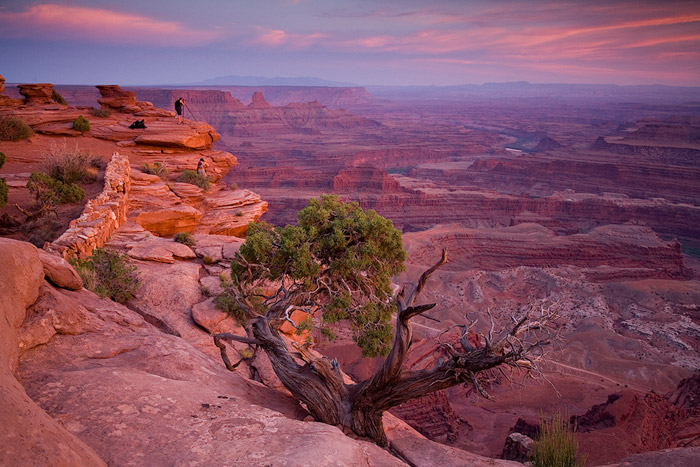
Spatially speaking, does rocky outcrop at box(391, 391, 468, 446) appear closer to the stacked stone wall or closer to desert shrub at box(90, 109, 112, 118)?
the stacked stone wall

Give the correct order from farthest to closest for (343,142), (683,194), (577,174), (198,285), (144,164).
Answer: (343,142) → (577,174) → (683,194) → (144,164) → (198,285)

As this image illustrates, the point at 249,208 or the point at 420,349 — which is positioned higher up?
the point at 249,208

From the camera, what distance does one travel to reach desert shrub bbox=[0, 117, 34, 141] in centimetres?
2212

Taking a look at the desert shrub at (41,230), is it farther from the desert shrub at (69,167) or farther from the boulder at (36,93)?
the boulder at (36,93)

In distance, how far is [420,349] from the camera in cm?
2059

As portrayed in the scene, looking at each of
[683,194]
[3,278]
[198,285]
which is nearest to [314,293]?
[198,285]

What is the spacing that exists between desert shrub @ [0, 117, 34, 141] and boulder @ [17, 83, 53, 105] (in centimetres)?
721

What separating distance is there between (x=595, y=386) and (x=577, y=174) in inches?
3367

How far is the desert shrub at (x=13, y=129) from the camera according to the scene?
22125 mm

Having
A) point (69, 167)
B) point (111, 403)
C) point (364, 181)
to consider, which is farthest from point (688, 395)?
point (364, 181)

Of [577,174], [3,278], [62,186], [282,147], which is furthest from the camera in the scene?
[282,147]

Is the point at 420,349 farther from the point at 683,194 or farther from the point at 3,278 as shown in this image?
the point at 683,194

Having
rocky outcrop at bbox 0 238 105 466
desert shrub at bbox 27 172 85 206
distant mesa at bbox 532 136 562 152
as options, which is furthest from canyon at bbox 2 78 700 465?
distant mesa at bbox 532 136 562 152

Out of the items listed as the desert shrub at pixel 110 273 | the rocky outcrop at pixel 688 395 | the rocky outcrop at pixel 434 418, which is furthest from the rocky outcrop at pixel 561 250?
the desert shrub at pixel 110 273
